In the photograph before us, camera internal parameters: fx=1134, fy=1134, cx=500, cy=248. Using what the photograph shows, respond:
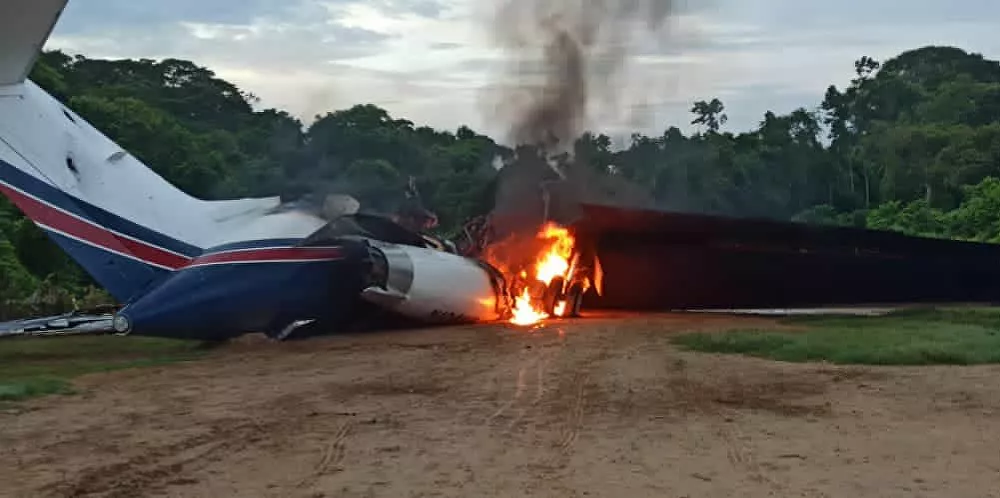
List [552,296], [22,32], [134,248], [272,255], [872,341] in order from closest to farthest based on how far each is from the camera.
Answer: [22,32] → [872,341] → [272,255] → [134,248] → [552,296]

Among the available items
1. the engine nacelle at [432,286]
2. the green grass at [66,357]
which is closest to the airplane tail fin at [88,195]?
the green grass at [66,357]

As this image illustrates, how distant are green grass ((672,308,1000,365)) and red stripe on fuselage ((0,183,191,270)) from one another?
9.21m

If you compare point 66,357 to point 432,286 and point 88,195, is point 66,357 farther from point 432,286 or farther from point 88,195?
point 432,286

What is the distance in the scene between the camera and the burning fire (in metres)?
25.0

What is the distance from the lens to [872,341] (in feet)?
57.7

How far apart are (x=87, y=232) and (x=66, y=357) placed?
7.46 feet

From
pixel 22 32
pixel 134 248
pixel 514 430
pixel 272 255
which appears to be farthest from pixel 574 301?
pixel 514 430

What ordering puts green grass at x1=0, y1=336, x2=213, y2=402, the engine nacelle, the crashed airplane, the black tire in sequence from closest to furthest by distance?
green grass at x1=0, y1=336, x2=213, y2=402, the crashed airplane, the engine nacelle, the black tire

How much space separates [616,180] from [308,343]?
11.0 m

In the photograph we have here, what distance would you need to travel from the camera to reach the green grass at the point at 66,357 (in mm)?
14336

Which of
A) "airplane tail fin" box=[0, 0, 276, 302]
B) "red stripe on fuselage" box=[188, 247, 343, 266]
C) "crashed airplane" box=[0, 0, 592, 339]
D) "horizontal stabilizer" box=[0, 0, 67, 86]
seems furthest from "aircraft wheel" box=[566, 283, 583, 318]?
"horizontal stabilizer" box=[0, 0, 67, 86]

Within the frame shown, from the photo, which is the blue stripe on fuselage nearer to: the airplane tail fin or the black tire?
the airplane tail fin

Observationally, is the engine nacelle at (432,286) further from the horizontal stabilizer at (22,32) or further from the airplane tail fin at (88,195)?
the horizontal stabilizer at (22,32)

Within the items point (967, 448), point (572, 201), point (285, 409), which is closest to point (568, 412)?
point (285, 409)
